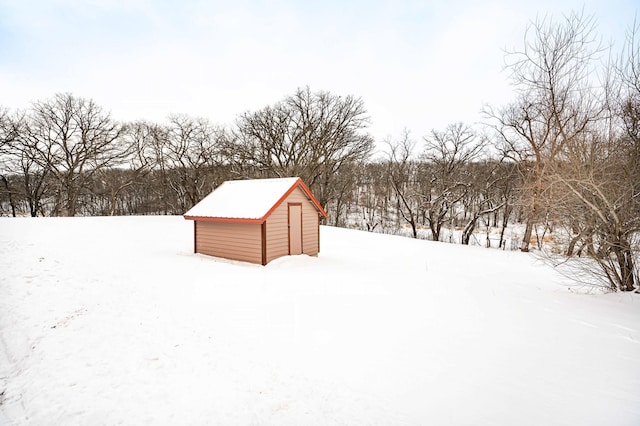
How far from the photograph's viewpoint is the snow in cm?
985

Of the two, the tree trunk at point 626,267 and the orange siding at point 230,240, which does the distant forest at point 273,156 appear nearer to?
the tree trunk at point 626,267

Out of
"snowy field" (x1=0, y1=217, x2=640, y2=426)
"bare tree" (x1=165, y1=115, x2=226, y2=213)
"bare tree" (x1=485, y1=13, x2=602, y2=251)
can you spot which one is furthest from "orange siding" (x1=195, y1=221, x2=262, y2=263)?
"bare tree" (x1=165, y1=115, x2=226, y2=213)

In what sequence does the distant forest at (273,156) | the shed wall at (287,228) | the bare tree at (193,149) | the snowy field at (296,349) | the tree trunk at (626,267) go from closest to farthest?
the snowy field at (296,349)
the tree trunk at (626,267)
the shed wall at (287,228)
the distant forest at (273,156)
the bare tree at (193,149)

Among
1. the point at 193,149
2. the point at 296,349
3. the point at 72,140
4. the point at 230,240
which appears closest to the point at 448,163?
the point at 230,240

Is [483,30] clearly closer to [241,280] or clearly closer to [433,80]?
[433,80]

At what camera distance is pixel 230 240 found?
407 inches

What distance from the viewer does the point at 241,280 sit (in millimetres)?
7336

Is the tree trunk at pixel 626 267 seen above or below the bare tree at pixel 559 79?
below

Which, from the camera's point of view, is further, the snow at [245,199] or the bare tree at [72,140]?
the bare tree at [72,140]

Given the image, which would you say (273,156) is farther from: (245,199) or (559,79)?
(559,79)

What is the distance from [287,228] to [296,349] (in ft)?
21.4

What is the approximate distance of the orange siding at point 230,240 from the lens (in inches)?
380

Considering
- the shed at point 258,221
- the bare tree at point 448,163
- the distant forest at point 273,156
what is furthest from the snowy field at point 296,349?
the bare tree at point 448,163

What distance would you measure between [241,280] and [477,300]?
588 centimetres
